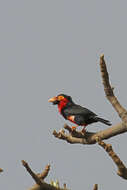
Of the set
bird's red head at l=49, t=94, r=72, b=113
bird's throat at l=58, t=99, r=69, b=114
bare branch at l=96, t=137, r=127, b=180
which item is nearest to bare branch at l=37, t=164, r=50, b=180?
bare branch at l=96, t=137, r=127, b=180

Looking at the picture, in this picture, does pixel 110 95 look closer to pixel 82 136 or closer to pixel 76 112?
pixel 82 136

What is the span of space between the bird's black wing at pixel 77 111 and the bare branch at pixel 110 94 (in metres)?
2.42

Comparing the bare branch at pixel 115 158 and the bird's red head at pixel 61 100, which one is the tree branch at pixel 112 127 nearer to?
the bare branch at pixel 115 158

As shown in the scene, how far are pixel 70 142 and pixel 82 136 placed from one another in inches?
10.3

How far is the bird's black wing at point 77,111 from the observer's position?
6783mm

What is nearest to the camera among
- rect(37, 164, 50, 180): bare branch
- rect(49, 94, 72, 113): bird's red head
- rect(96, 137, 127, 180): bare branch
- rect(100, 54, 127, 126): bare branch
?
A: rect(96, 137, 127, 180): bare branch

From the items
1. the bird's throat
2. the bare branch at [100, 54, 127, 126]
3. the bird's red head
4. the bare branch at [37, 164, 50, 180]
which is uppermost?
the bird's red head

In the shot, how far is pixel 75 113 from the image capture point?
6902 mm

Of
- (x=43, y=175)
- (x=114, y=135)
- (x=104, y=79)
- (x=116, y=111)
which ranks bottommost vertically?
(x=43, y=175)

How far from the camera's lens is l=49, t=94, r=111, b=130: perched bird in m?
6.69

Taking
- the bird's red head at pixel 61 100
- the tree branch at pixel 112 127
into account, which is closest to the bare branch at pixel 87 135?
the tree branch at pixel 112 127

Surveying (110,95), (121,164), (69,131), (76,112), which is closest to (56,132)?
(69,131)

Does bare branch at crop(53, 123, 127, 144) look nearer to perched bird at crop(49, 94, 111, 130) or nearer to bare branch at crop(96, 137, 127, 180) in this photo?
bare branch at crop(96, 137, 127, 180)

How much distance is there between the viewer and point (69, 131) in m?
4.88
